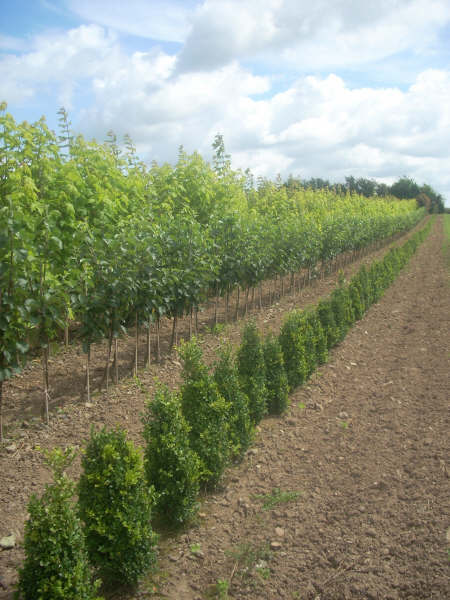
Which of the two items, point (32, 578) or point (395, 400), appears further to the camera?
point (395, 400)

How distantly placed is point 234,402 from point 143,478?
1.77m

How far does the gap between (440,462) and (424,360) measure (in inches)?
159

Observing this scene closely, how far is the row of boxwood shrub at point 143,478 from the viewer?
256 cm

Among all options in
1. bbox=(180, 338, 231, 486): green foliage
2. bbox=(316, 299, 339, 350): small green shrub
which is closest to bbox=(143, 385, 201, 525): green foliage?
bbox=(180, 338, 231, 486): green foliage

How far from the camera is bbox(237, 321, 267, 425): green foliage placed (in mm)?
5535

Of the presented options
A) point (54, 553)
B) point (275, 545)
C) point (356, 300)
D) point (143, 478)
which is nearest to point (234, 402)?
point (275, 545)

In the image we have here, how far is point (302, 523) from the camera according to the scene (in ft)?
13.1

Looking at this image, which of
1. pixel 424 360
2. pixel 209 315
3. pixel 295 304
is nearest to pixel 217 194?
pixel 209 315

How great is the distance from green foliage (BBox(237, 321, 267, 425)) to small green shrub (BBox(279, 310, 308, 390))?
109 centimetres

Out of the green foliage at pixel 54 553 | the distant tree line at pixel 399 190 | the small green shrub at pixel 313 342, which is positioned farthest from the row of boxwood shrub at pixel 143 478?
the distant tree line at pixel 399 190

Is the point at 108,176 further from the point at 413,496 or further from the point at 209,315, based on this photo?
the point at 413,496

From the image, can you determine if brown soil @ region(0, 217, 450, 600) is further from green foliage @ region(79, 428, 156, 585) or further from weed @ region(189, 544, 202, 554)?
green foliage @ region(79, 428, 156, 585)

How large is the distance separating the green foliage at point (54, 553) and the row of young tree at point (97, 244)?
8.29 ft

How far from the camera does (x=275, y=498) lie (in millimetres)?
4359
